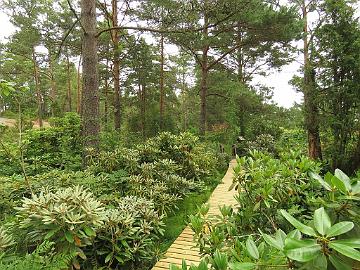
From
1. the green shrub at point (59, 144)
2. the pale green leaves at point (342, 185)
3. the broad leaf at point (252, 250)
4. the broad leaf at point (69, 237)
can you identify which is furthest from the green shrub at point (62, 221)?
the green shrub at point (59, 144)

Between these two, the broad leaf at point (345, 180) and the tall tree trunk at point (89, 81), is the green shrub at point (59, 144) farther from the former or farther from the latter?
the broad leaf at point (345, 180)

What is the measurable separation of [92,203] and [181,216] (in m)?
2.67

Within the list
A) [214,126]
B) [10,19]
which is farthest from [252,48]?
[10,19]

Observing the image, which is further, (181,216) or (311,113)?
(311,113)

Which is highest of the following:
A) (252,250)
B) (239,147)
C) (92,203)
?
(239,147)

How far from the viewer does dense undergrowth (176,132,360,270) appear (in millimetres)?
674

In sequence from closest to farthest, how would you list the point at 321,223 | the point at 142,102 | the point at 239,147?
1. the point at 321,223
2. the point at 239,147
3. the point at 142,102

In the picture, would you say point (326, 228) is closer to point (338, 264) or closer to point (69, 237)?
point (338, 264)

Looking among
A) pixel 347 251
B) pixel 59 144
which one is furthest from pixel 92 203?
pixel 59 144

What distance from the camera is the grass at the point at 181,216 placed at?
4.17m

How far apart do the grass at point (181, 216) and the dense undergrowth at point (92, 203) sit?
0.06ft

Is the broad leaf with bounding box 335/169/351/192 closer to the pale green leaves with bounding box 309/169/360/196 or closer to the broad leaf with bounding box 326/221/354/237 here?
the pale green leaves with bounding box 309/169/360/196

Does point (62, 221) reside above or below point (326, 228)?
below

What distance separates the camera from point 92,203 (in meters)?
2.57
